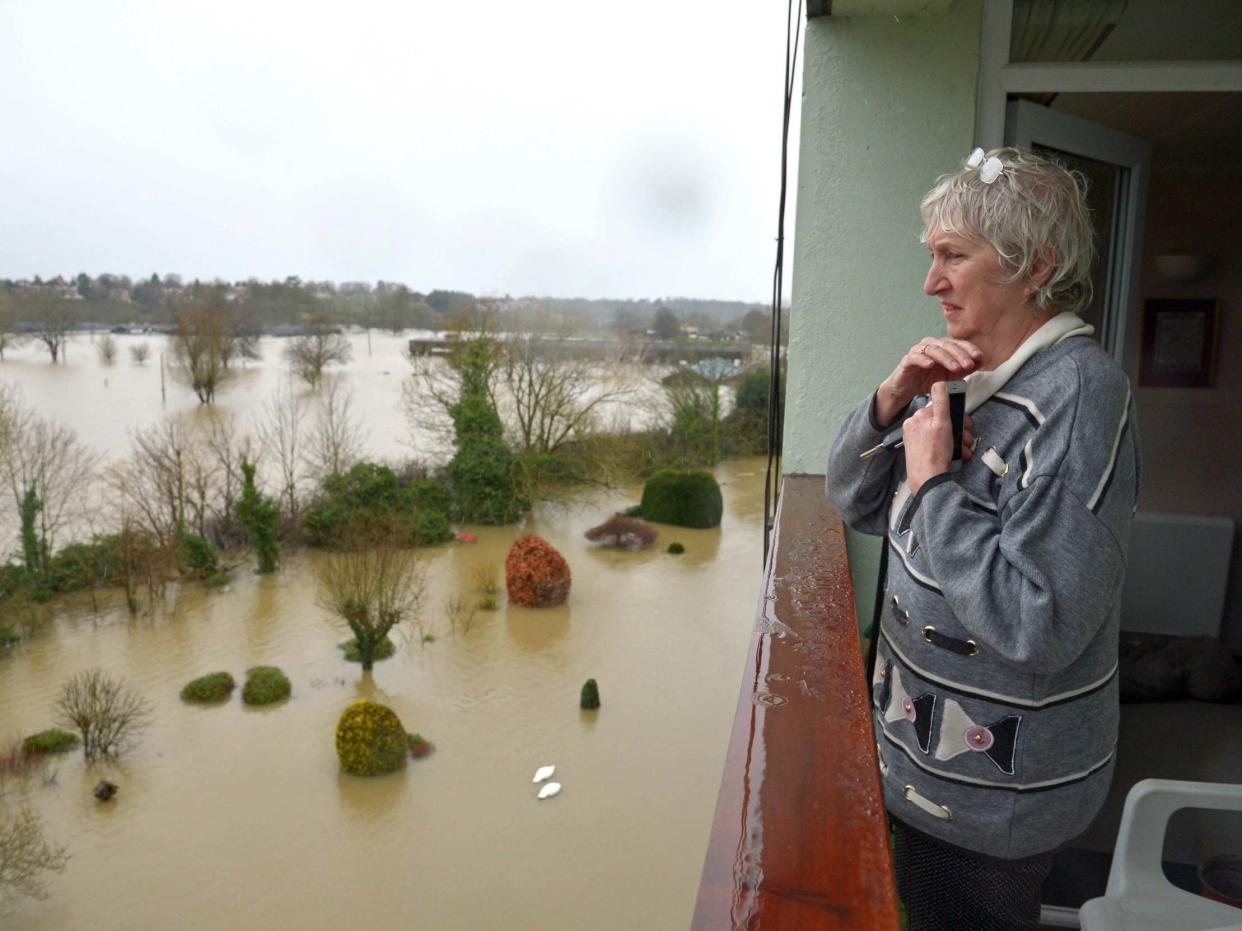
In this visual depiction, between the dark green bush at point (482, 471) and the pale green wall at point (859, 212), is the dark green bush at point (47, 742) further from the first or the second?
the pale green wall at point (859, 212)

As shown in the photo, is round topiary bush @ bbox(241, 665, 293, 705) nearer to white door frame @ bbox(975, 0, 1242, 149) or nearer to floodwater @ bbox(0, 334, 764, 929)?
floodwater @ bbox(0, 334, 764, 929)

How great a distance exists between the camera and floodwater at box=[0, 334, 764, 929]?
12203 millimetres

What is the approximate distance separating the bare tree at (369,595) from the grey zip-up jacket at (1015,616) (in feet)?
51.0

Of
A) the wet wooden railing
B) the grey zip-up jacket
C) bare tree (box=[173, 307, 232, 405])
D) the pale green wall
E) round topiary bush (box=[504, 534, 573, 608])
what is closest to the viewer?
the wet wooden railing

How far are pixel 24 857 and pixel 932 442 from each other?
13.6 meters

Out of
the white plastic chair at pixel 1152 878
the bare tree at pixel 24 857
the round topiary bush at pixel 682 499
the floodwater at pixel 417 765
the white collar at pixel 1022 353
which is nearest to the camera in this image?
the white collar at pixel 1022 353

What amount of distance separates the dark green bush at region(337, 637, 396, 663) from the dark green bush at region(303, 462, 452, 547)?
2.60 metres

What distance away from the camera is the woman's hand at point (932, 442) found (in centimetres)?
97

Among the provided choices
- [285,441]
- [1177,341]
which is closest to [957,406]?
[1177,341]

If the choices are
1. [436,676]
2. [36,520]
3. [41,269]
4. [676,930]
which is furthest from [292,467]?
[41,269]

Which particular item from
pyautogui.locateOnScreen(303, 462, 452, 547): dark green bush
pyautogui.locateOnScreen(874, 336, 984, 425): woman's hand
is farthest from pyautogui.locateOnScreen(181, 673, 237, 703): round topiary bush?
pyautogui.locateOnScreen(874, 336, 984, 425): woman's hand

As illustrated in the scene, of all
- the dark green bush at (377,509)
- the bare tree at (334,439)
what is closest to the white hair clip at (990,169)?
the dark green bush at (377,509)

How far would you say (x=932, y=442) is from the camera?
0.98m

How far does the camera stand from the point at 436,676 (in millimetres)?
16656
